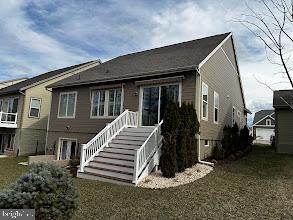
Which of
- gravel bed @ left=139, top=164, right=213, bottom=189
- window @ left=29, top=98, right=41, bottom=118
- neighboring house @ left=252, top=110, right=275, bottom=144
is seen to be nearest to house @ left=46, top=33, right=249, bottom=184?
gravel bed @ left=139, top=164, right=213, bottom=189

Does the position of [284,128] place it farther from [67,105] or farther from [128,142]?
[67,105]

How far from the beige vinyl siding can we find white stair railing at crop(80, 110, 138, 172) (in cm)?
354

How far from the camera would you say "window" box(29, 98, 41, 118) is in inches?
871

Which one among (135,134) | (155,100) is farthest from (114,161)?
(155,100)

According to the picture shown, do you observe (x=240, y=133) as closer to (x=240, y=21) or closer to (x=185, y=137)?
(x=185, y=137)

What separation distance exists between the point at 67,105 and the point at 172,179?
34.1 feet

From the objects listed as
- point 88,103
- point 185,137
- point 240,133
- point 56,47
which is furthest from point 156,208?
point 56,47

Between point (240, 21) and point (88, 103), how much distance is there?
1014 centimetres

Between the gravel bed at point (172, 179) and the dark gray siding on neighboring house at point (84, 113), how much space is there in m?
3.29

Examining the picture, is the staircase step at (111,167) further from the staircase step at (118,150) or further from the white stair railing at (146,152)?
the staircase step at (118,150)

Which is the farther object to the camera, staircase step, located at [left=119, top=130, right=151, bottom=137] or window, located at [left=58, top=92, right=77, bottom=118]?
window, located at [left=58, top=92, right=77, bottom=118]

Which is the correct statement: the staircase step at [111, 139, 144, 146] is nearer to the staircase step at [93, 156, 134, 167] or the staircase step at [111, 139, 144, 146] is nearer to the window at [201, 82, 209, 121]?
the staircase step at [93, 156, 134, 167]

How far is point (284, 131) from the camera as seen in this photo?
18422mm

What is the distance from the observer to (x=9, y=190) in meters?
4.49
